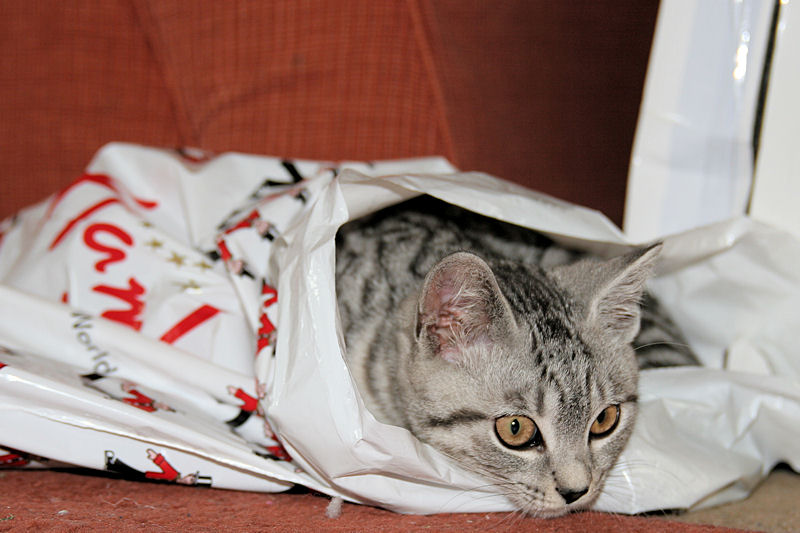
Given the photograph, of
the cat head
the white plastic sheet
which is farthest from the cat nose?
the white plastic sheet

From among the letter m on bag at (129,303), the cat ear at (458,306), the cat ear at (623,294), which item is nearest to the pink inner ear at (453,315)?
the cat ear at (458,306)

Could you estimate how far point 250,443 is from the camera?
3.97 ft

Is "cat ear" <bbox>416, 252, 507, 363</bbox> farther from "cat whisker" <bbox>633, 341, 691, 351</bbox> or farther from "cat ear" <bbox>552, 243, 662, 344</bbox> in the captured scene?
"cat whisker" <bbox>633, 341, 691, 351</bbox>

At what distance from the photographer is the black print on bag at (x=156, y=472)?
3.52ft

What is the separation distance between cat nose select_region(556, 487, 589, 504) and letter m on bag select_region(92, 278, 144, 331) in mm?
884

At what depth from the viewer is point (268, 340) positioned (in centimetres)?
120

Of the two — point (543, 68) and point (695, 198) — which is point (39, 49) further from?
point (695, 198)

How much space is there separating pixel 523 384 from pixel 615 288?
0.80ft

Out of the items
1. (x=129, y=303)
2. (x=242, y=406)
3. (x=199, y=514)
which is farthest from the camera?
(x=129, y=303)

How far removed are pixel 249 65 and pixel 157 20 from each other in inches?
10.7

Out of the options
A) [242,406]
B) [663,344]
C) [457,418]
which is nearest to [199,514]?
[242,406]

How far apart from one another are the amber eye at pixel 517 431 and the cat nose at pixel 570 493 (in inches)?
3.2

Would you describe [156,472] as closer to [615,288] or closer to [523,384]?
[523,384]

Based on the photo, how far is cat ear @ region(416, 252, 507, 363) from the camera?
39.7 inches
